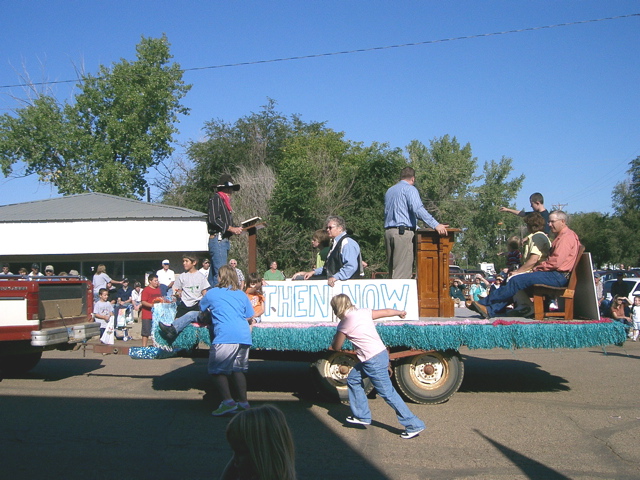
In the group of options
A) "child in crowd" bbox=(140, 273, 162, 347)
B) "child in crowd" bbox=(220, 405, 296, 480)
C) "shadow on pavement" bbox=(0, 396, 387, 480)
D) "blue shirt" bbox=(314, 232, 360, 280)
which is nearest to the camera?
"child in crowd" bbox=(220, 405, 296, 480)

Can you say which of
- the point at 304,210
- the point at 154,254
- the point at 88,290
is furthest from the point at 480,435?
the point at 154,254

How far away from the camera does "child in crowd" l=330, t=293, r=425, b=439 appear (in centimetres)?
595

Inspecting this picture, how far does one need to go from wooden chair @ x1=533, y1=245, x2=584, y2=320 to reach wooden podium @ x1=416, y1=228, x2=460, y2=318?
1.07m

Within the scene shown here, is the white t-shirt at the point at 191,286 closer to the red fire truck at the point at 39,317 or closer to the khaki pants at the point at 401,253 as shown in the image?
the red fire truck at the point at 39,317

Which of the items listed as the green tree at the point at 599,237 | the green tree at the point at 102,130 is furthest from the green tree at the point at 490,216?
the green tree at the point at 102,130

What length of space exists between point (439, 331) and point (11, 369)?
25.2 ft

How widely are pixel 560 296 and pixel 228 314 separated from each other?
4161mm

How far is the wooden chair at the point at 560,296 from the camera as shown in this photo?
7.43 meters

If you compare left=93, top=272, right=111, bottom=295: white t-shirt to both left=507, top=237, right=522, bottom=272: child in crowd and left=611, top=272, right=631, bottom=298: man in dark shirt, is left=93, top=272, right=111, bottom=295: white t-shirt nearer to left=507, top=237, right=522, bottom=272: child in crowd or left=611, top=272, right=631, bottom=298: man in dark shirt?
left=507, top=237, right=522, bottom=272: child in crowd

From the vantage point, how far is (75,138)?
31984mm

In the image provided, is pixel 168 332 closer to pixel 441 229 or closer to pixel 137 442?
pixel 137 442

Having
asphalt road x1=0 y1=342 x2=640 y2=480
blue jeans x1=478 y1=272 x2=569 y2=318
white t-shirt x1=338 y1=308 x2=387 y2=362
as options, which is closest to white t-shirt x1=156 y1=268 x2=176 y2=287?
asphalt road x1=0 y1=342 x2=640 y2=480

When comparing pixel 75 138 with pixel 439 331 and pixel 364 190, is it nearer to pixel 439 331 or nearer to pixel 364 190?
pixel 364 190

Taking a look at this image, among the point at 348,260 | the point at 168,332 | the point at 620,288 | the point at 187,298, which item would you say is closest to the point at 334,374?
the point at 348,260
